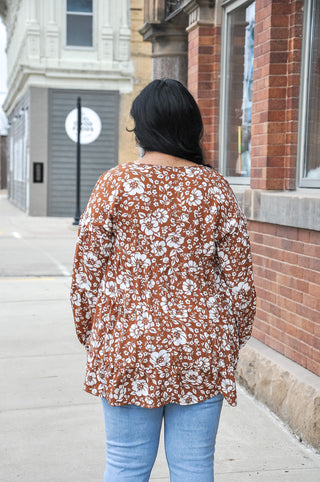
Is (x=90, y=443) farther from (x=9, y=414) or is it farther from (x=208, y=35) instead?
(x=208, y=35)

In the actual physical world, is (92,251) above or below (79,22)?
below

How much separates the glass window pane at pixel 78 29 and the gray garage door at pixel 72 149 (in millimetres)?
1729

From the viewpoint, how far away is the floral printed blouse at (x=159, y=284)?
2145mm

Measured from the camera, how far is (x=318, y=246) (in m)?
4.20

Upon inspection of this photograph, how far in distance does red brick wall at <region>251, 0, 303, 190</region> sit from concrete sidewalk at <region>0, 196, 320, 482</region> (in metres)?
1.65

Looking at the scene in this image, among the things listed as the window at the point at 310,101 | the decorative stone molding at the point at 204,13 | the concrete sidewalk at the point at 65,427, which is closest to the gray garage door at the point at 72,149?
the concrete sidewalk at the point at 65,427

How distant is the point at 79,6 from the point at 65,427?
21.5 metres

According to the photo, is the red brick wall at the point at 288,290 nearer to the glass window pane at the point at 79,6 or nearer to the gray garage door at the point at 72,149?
the gray garage door at the point at 72,149

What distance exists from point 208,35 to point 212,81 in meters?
0.41

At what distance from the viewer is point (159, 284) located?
7.13ft

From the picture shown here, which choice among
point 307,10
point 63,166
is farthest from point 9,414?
point 63,166

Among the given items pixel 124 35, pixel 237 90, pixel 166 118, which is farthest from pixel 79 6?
pixel 166 118

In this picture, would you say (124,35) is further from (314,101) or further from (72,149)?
(314,101)

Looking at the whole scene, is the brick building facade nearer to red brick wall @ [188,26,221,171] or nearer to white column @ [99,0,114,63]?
red brick wall @ [188,26,221,171]
